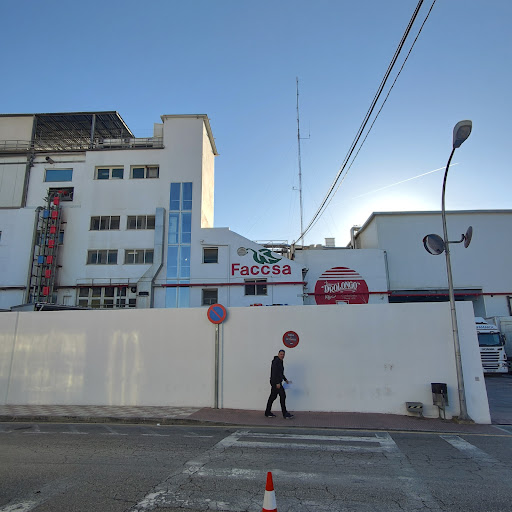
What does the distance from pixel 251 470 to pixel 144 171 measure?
29.6 meters

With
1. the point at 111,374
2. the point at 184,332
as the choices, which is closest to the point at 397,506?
the point at 184,332

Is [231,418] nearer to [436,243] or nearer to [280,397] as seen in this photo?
[280,397]

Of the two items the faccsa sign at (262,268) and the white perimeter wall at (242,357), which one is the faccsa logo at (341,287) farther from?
the white perimeter wall at (242,357)

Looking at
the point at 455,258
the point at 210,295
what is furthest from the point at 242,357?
the point at 455,258

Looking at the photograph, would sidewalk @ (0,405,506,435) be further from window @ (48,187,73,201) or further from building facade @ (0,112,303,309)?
window @ (48,187,73,201)

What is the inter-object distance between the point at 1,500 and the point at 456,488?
211 inches

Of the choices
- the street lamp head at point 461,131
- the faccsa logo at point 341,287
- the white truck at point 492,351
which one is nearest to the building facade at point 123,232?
the faccsa logo at point 341,287

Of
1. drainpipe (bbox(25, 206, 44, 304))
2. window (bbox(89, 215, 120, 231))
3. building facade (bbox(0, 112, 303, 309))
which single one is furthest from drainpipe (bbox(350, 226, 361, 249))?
drainpipe (bbox(25, 206, 44, 304))

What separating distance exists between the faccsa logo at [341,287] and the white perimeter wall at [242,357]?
19783 millimetres

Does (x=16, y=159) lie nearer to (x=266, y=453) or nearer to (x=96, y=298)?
(x=96, y=298)

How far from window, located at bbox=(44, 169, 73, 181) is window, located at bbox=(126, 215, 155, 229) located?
665cm

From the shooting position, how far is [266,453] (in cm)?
649

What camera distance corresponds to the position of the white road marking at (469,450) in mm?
6156

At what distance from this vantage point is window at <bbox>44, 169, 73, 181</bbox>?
3238cm
